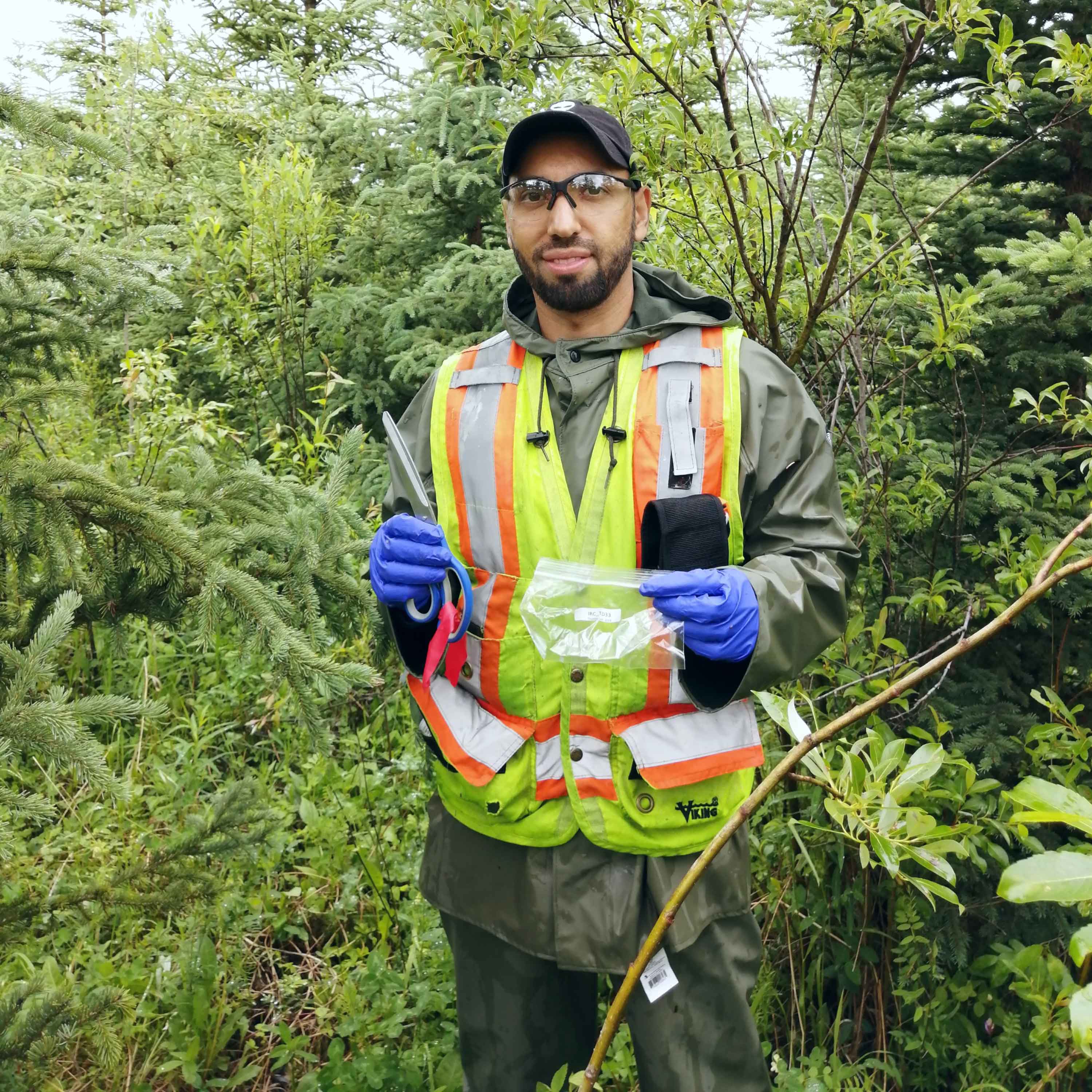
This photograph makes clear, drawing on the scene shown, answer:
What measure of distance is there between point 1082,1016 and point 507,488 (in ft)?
5.51

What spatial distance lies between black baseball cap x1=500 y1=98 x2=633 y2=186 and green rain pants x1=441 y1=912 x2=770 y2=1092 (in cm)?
190

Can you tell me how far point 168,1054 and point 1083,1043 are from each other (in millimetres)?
3104

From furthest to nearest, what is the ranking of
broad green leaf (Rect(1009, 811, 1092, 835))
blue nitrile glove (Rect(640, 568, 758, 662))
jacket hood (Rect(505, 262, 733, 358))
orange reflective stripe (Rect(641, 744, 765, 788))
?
jacket hood (Rect(505, 262, 733, 358)) → orange reflective stripe (Rect(641, 744, 765, 788)) → blue nitrile glove (Rect(640, 568, 758, 662)) → broad green leaf (Rect(1009, 811, 1092, 835))

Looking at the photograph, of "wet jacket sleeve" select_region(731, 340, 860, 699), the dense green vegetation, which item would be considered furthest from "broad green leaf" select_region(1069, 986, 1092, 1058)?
"wet jacket sleeve" select_region(731, 340, 860, 699)

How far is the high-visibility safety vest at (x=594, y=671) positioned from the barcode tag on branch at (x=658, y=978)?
0.25 meters

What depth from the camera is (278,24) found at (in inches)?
382

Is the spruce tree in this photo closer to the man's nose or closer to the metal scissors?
the metal scissors

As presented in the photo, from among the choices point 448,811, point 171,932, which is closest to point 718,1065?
point 448,811

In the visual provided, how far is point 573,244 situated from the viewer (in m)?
2.29

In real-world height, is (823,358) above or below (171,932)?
above

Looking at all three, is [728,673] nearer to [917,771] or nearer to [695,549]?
[695,549]

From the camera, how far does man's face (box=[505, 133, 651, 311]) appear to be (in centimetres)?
229

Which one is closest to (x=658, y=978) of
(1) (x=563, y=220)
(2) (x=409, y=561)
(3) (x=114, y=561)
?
(2) (x=409, y=561)

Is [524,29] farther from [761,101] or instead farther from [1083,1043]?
[1083,1043]
